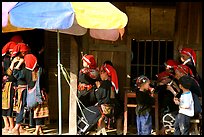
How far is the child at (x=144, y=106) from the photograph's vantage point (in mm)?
6582

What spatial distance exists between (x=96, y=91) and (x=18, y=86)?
4.64ft

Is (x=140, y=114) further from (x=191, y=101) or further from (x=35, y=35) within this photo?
(x=35, y=35)

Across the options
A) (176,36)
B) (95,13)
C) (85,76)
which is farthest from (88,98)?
(176,36)

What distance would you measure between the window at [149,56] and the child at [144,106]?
5.89ft

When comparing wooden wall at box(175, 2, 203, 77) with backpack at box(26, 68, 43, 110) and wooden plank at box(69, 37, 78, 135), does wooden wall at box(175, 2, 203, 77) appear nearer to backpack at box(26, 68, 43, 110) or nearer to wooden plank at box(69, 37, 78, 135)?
wooden plank at box(69, 37, 78, 135)

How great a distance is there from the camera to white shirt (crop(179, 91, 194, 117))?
6.15 metres

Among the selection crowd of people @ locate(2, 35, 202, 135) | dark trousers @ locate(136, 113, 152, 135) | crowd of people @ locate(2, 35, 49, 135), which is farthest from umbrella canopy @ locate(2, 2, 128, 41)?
dark trousers @ locate(136, 113, 152, 135)

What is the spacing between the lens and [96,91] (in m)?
6.96

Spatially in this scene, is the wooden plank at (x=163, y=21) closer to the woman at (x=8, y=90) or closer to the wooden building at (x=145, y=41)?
the wooden building at (x=145, y=41)

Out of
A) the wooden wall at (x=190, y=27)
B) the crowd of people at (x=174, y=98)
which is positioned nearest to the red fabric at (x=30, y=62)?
the crowd of people at (x=174, y=98)

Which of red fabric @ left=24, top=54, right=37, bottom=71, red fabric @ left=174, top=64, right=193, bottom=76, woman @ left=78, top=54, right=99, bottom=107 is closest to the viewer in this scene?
red fabric @ left=174, top=64, right=193, bottom=76

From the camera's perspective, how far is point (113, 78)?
6.96 metres

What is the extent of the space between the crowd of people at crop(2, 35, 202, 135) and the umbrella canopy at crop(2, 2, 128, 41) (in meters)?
1.10

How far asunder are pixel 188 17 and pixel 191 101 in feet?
8.12
